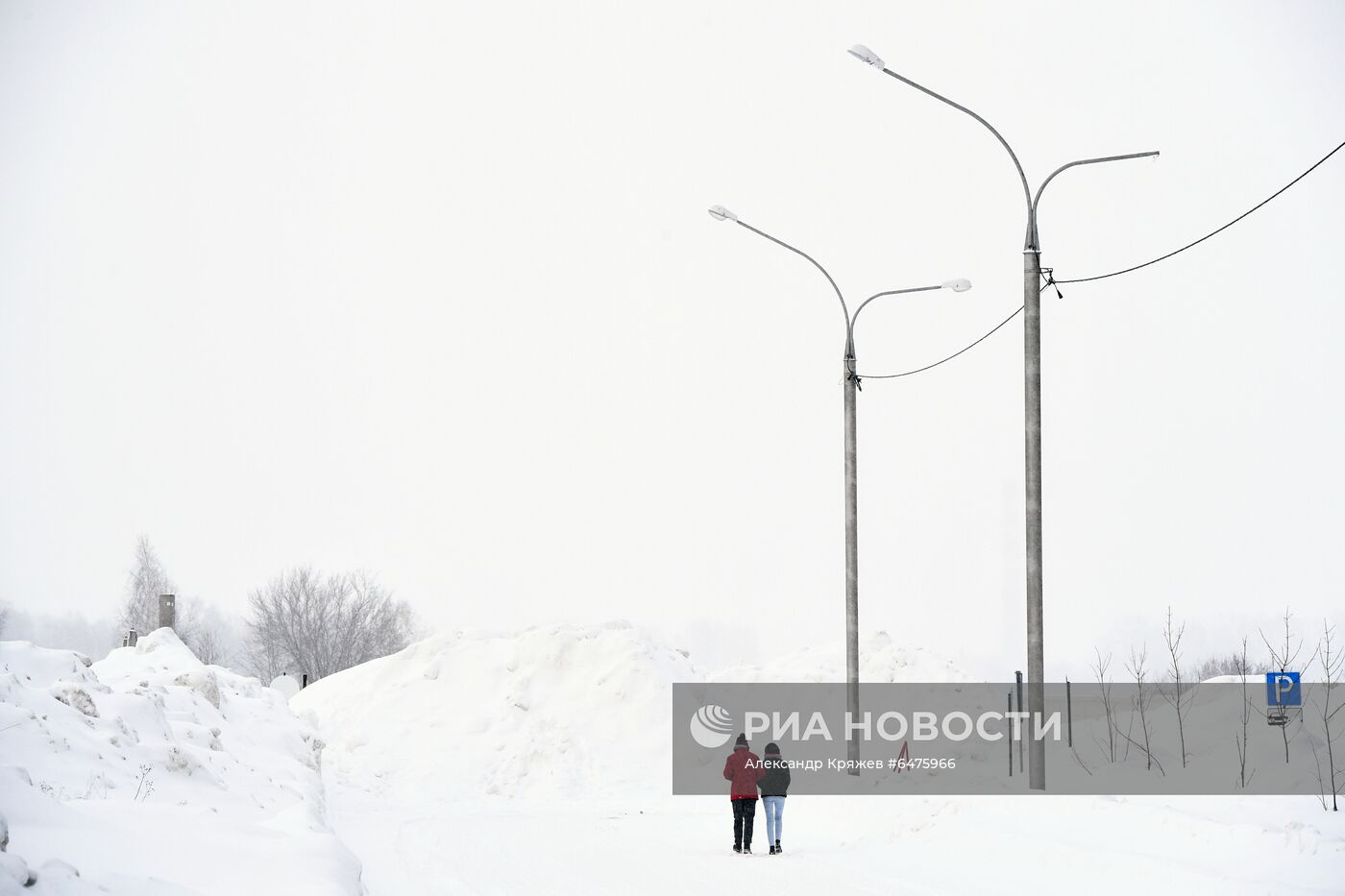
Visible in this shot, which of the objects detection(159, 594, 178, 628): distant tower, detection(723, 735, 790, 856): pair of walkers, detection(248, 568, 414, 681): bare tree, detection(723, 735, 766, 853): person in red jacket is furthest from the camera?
detection(248, 568, 414, 681): bare tree

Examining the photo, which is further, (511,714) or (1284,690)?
(511,714)

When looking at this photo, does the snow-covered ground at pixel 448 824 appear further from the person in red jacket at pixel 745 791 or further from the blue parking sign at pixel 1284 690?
the blue parking sign at pixel 1284 690

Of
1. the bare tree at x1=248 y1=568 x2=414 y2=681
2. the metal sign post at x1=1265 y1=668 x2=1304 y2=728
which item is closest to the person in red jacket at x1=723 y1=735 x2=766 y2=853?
the metal sign post at x1=1265 y1=668 x2=1304 y2=728

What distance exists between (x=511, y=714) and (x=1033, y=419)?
72.2 ft

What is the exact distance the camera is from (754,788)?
17844 mm

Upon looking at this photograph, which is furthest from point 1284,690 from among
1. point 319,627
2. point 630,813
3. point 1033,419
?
point 319,627

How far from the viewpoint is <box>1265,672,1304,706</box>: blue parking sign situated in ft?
69.6

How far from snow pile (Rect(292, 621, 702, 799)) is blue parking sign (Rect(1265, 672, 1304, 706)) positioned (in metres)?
15.6

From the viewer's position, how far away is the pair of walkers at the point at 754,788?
1761cm

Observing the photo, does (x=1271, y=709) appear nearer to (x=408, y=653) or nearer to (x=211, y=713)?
(x=211, y=713)

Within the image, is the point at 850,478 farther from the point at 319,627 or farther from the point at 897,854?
the point at 319,627

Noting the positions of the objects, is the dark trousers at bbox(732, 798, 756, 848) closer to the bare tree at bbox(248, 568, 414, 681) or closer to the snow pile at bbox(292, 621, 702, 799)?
the snow pile at bbox(292, 621, 702, 799)

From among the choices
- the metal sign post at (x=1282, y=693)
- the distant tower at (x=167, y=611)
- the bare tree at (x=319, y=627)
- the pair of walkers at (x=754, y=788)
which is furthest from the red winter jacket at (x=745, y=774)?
the bare tree at (x=319, y=627)

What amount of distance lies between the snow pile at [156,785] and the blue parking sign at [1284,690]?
50.7 ft
